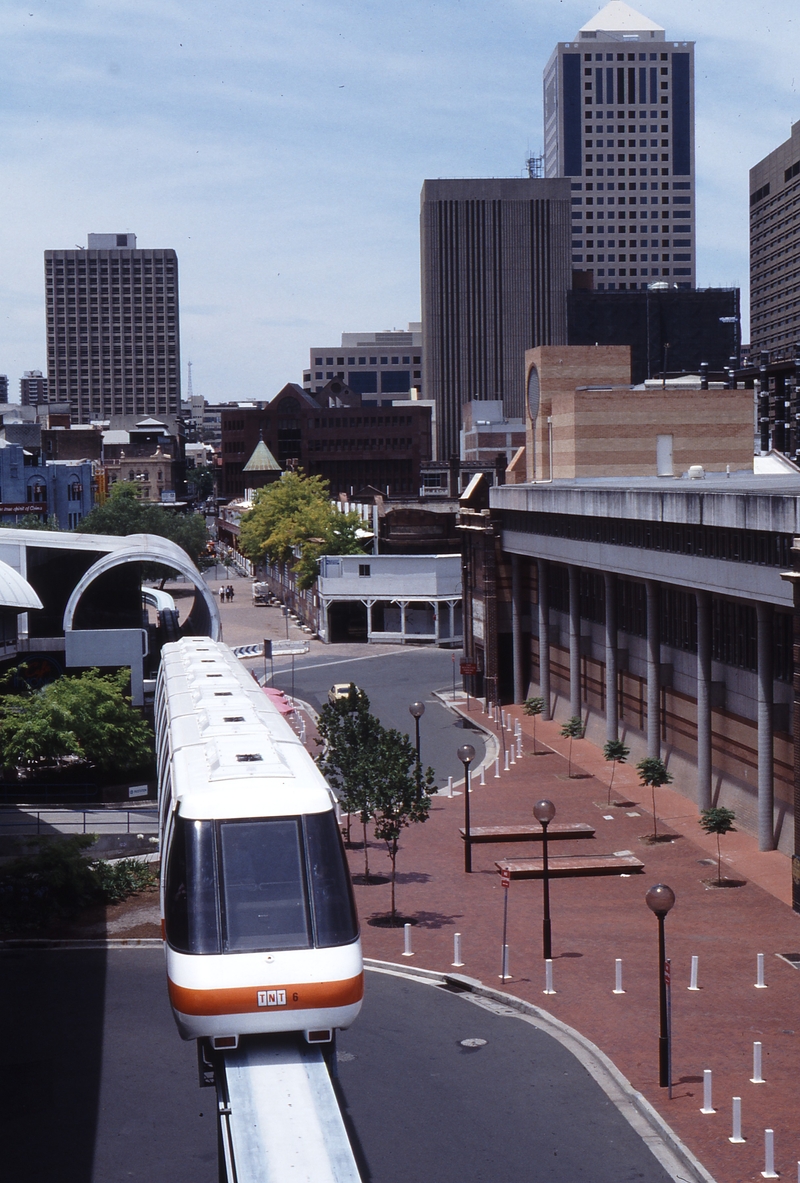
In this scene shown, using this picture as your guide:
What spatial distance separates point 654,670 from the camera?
46344mm

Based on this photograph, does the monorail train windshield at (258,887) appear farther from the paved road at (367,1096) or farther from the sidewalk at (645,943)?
the sidewalk at (645,943)

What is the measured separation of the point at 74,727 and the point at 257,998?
87.9 ft

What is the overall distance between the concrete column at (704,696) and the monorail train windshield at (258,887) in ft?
85.4

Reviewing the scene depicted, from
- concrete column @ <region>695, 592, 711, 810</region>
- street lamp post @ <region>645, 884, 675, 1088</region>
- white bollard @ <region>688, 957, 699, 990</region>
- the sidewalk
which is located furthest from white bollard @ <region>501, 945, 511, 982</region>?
concrete column @ <region>695, 592, 711, 810</region>

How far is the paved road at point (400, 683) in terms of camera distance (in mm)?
55081

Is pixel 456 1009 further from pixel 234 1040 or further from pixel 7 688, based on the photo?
pixel 7 688

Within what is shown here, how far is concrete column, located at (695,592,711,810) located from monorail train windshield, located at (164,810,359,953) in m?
26.0

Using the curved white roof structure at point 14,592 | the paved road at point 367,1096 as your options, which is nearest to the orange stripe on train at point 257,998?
the paved road at point 367,1096

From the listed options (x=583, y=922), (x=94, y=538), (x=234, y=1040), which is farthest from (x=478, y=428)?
(x=234, y=1040)

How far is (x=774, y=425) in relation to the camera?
8394 centimetres

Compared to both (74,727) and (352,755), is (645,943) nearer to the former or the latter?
(352,755)

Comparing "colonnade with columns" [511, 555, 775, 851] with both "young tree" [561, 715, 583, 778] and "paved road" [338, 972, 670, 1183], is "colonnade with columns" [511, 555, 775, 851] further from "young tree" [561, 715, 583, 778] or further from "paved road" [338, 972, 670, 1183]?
"paved road" [338, 972, 670, 1183]

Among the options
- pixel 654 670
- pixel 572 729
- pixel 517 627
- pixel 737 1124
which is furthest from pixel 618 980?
pixel 517 627

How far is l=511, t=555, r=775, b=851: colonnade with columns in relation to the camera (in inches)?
1432
